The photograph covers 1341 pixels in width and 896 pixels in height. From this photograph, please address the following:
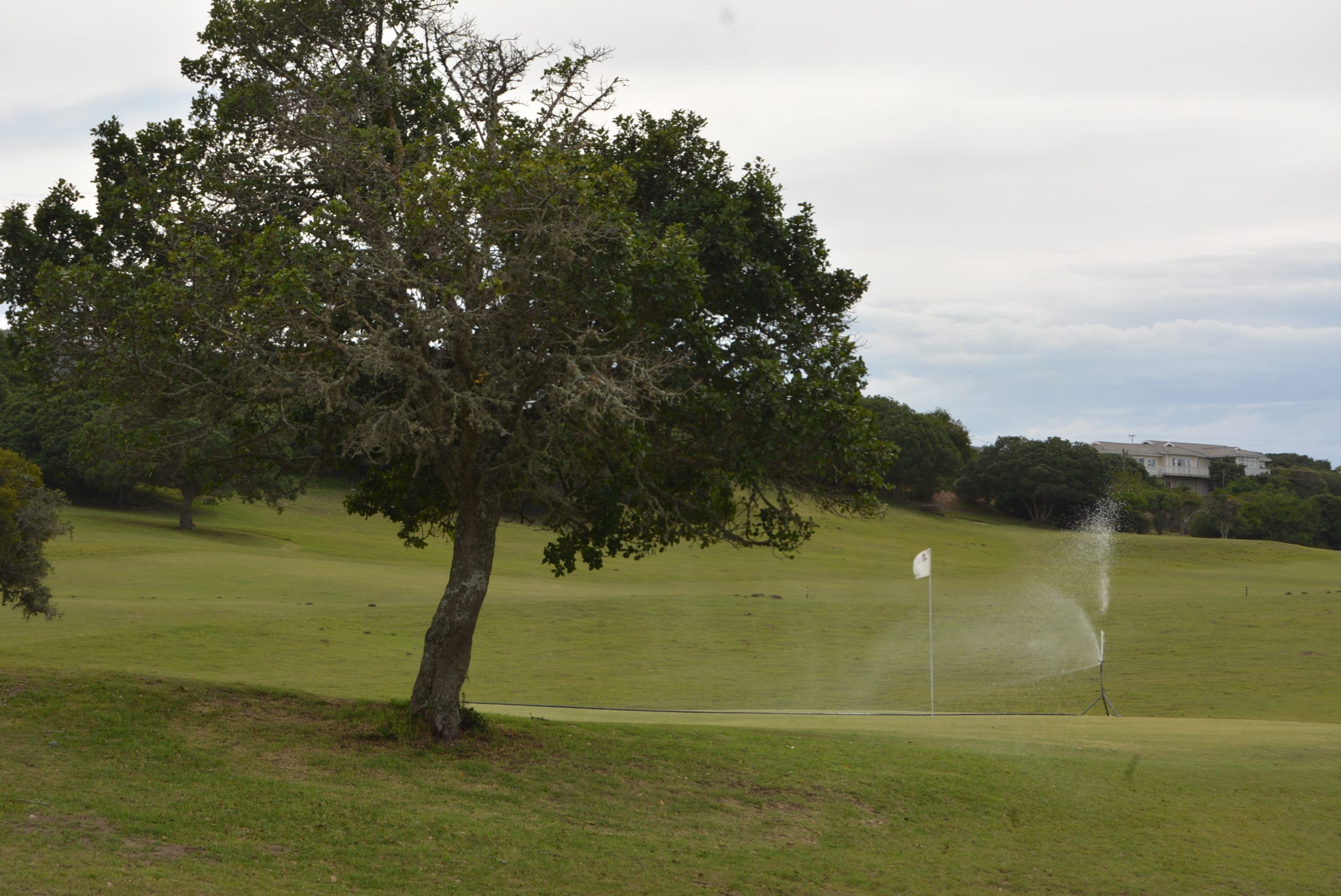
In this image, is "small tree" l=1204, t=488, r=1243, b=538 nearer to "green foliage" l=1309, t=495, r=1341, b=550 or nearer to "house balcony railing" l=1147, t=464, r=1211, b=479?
"green foliage" l=1309, t=495, r=1341, b=550

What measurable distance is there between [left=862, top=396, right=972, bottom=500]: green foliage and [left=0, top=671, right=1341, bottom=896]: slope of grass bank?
77.2 m

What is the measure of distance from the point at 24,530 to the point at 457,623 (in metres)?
9.82

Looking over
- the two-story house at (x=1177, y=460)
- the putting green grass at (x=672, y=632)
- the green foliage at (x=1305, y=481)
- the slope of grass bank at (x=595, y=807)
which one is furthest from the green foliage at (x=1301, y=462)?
the slope of grass bank at (x=595, y=807)

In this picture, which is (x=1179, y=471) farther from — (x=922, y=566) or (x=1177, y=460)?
(x=922, y=566)

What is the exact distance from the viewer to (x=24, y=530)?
18.3 meters

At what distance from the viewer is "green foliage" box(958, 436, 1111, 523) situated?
95375 millimetres

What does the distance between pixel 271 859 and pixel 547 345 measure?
244 inches

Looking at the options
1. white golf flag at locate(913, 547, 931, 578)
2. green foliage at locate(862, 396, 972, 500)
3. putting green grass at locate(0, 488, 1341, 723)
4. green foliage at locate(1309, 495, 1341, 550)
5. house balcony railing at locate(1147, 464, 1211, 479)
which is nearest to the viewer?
putting green grass at locate(0, 488, 1341, 723)

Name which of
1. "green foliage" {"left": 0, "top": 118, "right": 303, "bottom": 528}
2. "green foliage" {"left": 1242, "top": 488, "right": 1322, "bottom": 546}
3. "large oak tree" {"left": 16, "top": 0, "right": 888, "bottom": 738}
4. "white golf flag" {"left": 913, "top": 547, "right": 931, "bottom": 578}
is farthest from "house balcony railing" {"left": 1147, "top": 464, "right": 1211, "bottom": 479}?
"green foliage" {"left": 0, "top": 118, "right": 303, "bottom": 528}

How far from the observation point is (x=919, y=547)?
8050 cm

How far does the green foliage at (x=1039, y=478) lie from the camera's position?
9538cm

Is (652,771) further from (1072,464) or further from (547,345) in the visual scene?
(1072,464)

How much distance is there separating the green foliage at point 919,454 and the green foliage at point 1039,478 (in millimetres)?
2815

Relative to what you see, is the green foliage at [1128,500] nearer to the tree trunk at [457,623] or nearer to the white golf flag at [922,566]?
the white golf flag at [922,566]
